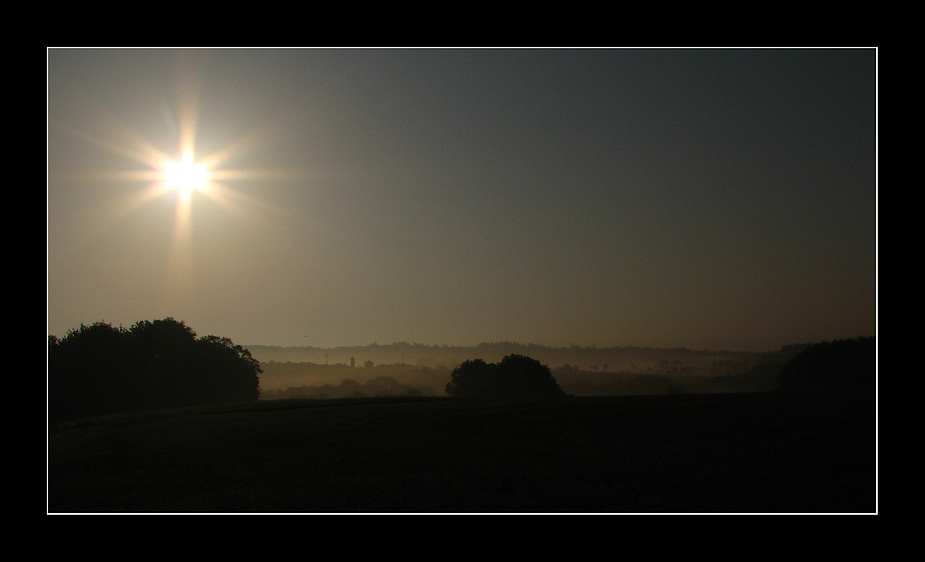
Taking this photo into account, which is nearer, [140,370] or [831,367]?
[831,367]

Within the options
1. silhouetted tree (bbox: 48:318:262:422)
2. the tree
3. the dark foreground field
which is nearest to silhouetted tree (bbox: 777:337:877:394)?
the dark foreground field

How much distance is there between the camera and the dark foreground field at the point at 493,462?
13.4 meters

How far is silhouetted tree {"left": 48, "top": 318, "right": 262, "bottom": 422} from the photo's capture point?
4619 cm

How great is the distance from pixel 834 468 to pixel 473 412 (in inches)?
690

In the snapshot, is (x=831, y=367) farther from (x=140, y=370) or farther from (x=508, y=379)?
(x=140, y=370)

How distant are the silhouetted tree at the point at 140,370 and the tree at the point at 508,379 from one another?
72.2ft

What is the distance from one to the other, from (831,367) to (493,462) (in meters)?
30.1

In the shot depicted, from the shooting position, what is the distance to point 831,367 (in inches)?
1468

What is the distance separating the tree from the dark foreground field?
97.7ft

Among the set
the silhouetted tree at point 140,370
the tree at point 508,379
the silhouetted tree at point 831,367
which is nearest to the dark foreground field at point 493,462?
the silhouetted tree at point 831,367

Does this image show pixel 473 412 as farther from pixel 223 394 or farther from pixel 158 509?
pixel 223 394

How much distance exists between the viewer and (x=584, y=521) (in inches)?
477

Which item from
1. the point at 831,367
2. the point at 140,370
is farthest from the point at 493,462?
the point at 140,370
